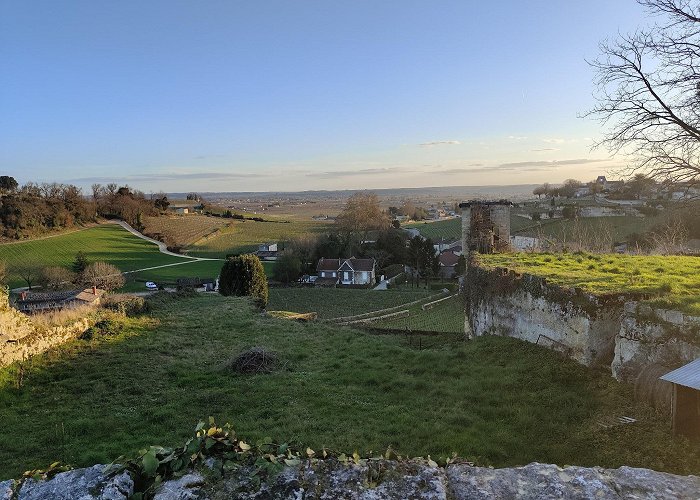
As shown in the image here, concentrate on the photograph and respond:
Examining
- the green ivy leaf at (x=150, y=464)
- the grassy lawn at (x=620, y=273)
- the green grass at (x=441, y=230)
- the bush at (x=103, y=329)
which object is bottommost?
the green grass at (x=441, y=230)

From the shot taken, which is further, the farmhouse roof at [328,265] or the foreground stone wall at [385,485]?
the farmhouse roof at [328,265]

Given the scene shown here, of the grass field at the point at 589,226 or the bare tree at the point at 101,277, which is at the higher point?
the grass field at the point at 589,226

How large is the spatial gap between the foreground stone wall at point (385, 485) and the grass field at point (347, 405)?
3.98m

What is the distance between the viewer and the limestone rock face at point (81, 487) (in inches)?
87.3

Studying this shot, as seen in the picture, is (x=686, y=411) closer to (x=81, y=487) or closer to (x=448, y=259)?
(x=81, y=487)

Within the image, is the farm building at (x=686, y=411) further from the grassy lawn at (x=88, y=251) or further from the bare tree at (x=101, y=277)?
the grassy lawn at (x=88, y=251)

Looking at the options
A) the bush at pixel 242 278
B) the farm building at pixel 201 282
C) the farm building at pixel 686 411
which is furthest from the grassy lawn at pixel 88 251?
the farm building at pixel 686 411

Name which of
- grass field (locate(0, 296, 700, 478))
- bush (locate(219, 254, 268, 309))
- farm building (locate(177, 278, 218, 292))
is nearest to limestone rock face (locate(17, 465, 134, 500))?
grass field (locate(0, 296, 700, 478))

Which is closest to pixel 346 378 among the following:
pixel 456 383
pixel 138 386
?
pixel 456 383

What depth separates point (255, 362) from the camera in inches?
493

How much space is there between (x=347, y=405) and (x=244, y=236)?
72.3 m

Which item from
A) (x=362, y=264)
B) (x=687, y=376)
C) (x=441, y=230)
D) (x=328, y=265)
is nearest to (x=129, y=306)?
(x=687, y=376)

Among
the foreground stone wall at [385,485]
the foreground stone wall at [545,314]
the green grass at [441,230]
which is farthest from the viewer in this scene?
the green grass at [441,230]

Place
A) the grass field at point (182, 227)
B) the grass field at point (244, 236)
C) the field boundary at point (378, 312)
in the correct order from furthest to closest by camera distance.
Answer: the grass field at point (182, 227)
the grass field at point (244, 236)
the field boundary at point (378, 312)
